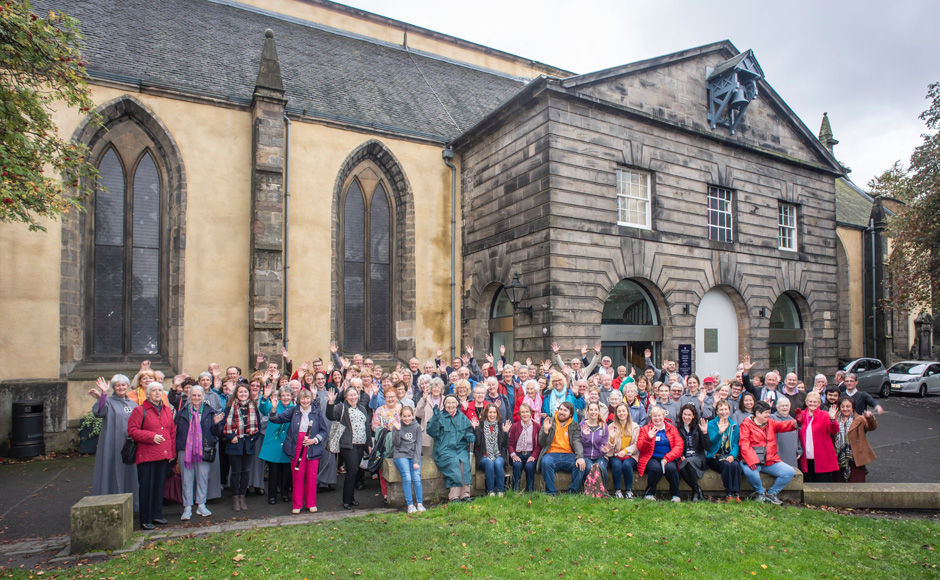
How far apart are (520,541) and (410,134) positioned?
537 inches

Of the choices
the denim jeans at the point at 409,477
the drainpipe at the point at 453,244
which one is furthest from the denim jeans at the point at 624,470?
the drainpipe at the point at 453,244

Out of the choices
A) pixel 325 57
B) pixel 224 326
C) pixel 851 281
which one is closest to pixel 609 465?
pixel 224 326

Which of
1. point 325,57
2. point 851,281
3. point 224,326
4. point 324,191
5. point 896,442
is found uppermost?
point 325,57

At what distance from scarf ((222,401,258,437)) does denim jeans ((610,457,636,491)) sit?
5.10 metres

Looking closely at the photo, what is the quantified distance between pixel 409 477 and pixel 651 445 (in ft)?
11.1

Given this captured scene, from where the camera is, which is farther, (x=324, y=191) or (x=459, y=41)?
(x=459, y=41)

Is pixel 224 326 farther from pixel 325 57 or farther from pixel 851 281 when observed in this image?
pixel 851 281

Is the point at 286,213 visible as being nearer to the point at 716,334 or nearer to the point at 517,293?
the point at 517,293

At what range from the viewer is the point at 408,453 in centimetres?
787

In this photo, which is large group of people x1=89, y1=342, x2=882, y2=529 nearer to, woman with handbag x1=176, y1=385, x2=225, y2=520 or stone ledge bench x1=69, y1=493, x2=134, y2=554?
woman with handbag x1=176, y1=385, x2=225, y2=520

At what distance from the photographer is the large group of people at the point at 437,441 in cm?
758

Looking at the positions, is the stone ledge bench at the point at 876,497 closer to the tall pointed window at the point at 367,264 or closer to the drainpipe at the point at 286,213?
the tall pointed window at the point at 367,264

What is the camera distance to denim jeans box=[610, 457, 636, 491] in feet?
26.5

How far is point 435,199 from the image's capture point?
709 inches
